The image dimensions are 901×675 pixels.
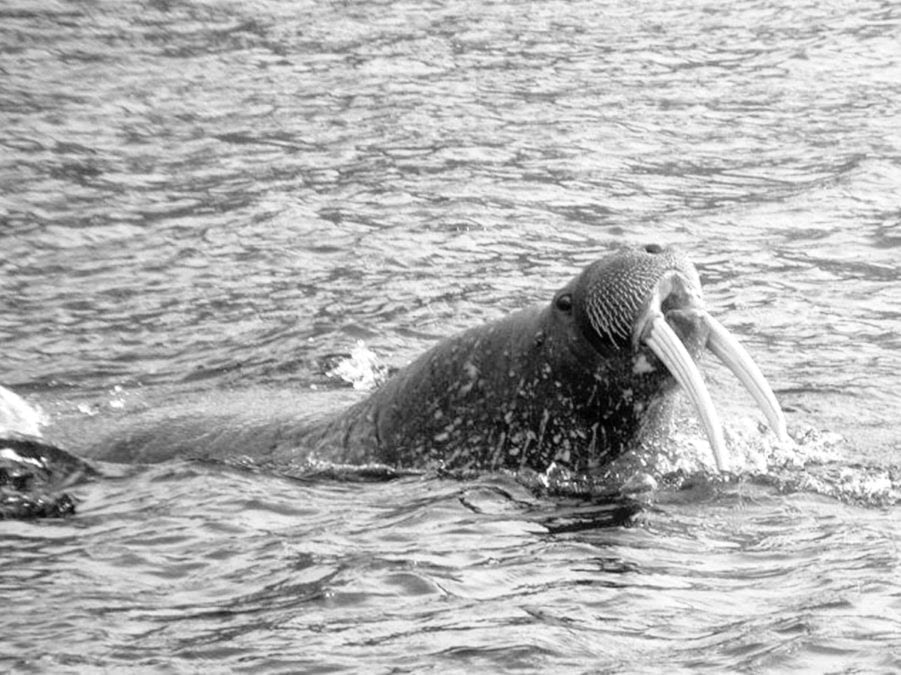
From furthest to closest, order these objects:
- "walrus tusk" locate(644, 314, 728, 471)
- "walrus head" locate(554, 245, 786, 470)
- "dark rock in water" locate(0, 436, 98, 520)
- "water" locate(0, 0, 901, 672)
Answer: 1. "dark rock in water" locate(0, 436, 98, 520)
2. "walrus head" locate(554, 245, 786, 470)
3. "walrus tusk" locate(644, 314, 728, 471)
4. "water" locate(0, 0, 901, 672)

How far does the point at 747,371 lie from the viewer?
910 centimetres

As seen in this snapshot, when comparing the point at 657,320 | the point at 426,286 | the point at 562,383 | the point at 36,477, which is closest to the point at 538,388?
the point at 562,383

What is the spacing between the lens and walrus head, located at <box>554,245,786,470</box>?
900 centimetres

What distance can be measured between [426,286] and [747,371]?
16.3ft

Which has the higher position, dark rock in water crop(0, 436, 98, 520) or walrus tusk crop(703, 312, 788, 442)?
walrus tusk crop(703, 312, 788, 442)

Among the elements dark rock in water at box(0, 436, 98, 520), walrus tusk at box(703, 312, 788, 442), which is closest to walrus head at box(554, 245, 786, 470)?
walrus tusk at box(703, 312, 788, 442)

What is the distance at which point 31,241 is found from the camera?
15039mm

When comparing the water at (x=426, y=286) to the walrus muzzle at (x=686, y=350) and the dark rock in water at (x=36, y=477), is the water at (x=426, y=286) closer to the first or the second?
the dark rock in water at (x=36, y=477)

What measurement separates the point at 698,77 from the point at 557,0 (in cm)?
286

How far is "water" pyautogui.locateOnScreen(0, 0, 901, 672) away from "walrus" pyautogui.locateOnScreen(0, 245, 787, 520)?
27cm

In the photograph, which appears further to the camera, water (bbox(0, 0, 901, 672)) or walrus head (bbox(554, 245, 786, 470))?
walrus head (bbox(554, 245, 786, 470))

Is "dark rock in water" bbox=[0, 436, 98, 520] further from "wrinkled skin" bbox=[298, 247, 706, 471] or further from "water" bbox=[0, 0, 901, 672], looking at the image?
"wrinkled skin" bbox=[298, 247, 706, 471]

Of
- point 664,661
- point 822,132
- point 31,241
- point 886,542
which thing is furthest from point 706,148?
point 664,661

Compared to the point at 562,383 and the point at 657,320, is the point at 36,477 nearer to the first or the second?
the point at 562,383
